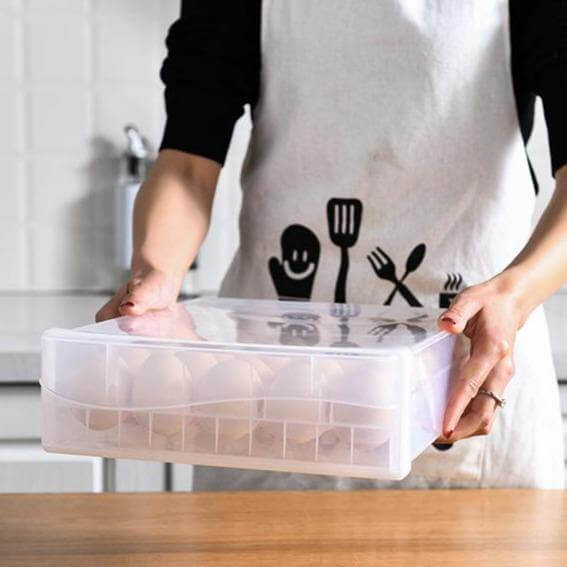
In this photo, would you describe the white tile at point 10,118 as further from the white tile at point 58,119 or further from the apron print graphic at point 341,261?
the apron print graphic at point 341,261

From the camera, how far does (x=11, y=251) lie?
196 centimetres

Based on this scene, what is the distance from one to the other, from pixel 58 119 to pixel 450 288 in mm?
1058

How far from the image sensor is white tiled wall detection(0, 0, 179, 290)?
6.38 feet

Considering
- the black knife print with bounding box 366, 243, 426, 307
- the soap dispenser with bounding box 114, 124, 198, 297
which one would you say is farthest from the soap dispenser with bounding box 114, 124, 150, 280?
the black knife print with bounding box 366, 243, 426, 307

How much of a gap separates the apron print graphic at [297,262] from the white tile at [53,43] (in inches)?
37.5

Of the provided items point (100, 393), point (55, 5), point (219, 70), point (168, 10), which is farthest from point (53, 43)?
point (100, 393)

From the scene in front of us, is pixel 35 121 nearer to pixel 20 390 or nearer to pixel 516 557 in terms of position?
pixel 20 390

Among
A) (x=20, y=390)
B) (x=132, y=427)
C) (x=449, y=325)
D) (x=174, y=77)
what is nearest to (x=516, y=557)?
(x=449, y=325)

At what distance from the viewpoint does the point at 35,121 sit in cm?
196

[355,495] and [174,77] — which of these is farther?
[174,77]

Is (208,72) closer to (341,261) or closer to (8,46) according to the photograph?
(341,261)

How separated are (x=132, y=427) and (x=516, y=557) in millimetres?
287

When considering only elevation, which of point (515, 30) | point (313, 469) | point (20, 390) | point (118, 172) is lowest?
point (20, 390)

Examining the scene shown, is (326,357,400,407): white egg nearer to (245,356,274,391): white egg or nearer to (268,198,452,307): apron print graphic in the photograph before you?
(245,356,274,391): white egg
